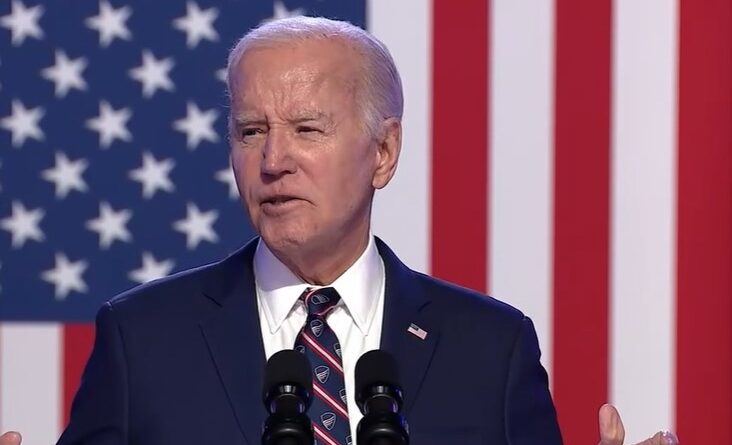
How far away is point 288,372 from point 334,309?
519 millimetres

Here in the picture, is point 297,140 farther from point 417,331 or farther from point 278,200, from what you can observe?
point 417,331

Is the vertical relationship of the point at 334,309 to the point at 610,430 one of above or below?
above

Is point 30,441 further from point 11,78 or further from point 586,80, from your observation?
point 586,80

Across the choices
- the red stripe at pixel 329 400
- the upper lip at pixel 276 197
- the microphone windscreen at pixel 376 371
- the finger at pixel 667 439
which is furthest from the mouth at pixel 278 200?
the finger at pixel 667 439

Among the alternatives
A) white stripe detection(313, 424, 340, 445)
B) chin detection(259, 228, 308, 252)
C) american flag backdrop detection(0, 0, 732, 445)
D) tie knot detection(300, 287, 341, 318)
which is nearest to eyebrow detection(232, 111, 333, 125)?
chin detection(259, 228, 308, 252)

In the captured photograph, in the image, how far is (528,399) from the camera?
1873mm

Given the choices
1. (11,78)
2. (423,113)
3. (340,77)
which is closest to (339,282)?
(340,77)

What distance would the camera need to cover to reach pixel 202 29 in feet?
9.75

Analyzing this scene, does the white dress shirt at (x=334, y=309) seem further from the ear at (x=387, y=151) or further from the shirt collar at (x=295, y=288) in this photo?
the ear at (x=387, y=151)

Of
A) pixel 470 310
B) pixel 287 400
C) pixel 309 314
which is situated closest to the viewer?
pixel 287 400

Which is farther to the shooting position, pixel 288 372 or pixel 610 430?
pixel 610 430

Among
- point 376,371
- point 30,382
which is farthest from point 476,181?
point 376,371

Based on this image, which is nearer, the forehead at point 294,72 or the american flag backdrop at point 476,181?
the forehead at point 294,72

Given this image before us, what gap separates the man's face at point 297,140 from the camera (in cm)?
173
